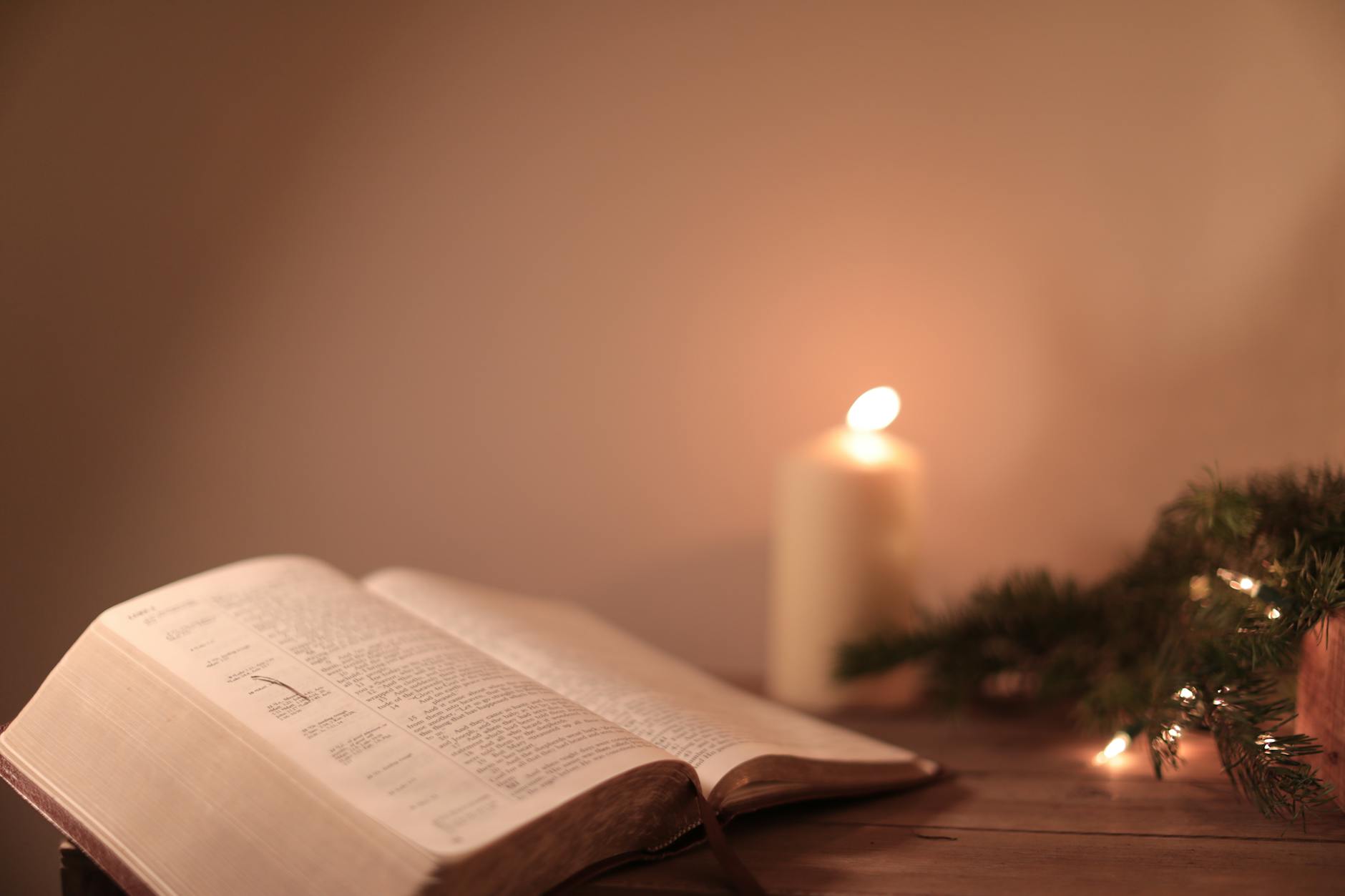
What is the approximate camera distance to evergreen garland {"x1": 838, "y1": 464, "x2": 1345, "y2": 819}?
488 mm

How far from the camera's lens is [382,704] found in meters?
0.43

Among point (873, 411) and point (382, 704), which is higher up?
point (873, 411)

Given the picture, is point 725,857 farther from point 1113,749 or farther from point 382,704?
point 1113,749

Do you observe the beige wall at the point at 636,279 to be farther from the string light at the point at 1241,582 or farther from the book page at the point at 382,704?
the book page at the point at 382,704

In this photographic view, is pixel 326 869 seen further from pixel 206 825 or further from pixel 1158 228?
pixel 1158 228

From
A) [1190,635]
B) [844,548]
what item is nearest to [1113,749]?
[1190,635]

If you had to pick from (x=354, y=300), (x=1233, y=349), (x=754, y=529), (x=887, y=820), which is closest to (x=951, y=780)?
(x=887, y=820)

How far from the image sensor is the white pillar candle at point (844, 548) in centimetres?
69

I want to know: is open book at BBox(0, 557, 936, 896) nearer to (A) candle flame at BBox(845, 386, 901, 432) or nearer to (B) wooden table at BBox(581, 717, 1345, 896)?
(B) wooden table at BBox(581, 717, 1345, 896)

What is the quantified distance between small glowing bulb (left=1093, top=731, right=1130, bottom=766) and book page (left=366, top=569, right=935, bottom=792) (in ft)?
0.39

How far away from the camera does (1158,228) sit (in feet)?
2.44

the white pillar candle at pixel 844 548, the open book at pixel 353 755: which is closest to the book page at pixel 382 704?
the open book at pixel 353 755

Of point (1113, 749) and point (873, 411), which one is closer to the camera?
point (1113, 749)

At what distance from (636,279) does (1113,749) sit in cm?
50
